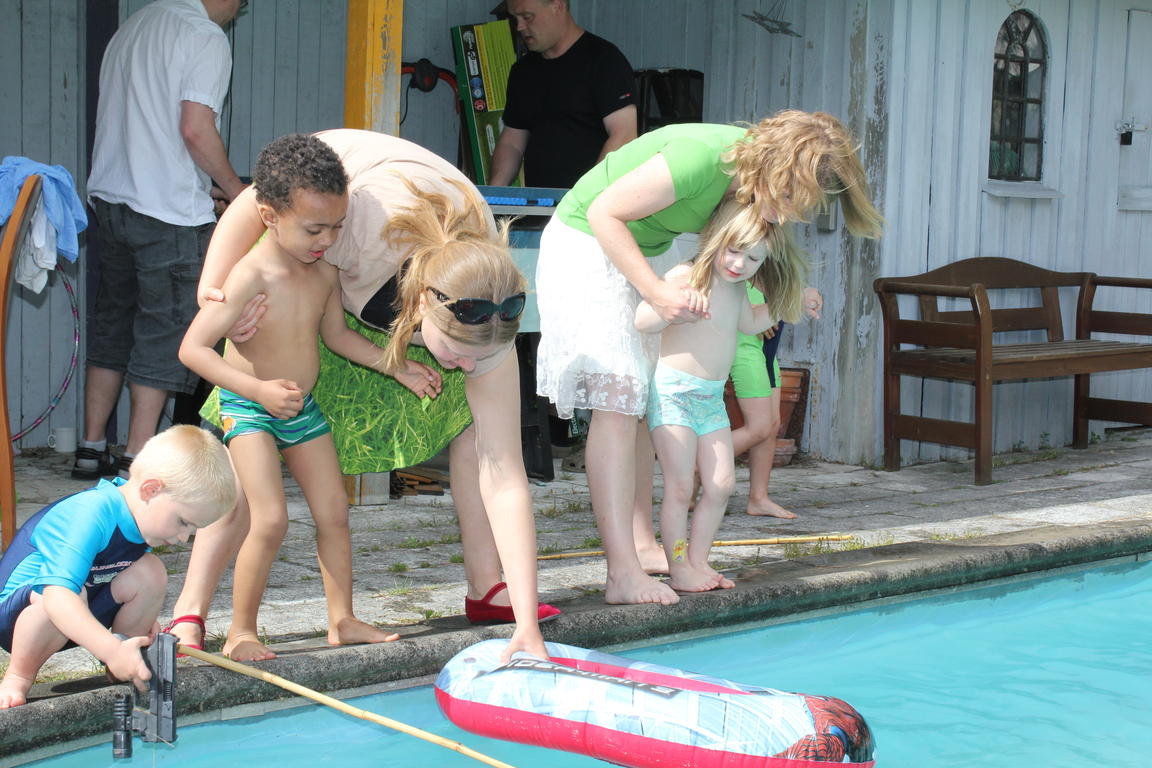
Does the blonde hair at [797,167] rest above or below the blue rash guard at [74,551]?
above

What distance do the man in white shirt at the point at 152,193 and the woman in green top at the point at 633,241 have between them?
7.00 ft

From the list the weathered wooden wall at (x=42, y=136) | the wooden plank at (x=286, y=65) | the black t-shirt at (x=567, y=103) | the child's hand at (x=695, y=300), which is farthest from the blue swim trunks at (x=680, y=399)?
the wooden plank at (x=286, y=65)

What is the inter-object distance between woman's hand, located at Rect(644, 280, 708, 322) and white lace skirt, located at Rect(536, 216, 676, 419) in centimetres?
21

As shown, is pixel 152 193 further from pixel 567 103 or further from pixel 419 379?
pixel 419 379

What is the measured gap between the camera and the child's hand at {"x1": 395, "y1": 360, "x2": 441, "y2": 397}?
11.5 feet

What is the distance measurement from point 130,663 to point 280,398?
0.71 meters

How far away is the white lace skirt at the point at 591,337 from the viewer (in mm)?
3967

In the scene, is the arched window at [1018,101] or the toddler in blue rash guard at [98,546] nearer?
the toddler in blue rash guard at [98,546]

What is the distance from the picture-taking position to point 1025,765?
11.6ft

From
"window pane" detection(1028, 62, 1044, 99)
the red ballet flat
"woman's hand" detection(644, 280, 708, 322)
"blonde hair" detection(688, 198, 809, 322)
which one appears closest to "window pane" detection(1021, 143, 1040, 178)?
"window pane" detection(1028, 62, 1044, 99)

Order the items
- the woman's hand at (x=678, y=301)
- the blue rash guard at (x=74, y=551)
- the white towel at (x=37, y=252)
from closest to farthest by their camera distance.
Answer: the blue rash guard at (x=74, y=551) < the woman's hand at (x=678, y=301) < the white towel at (x=37, y=252)

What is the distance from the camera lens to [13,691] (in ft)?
9.68

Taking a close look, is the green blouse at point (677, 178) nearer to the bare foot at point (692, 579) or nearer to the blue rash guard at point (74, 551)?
the bare foot at point (692, 579)

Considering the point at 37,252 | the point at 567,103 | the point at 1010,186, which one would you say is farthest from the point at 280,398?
the point at 1010,186
